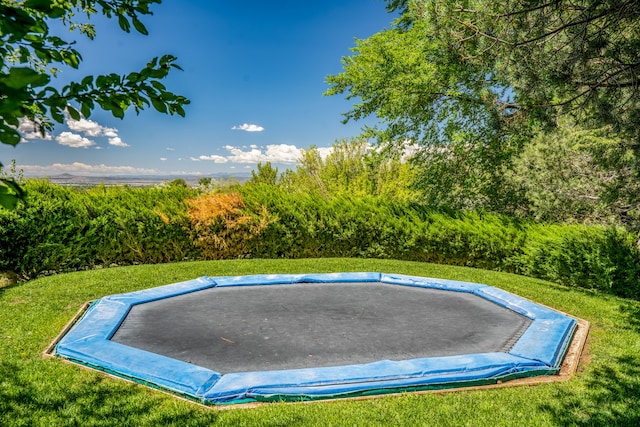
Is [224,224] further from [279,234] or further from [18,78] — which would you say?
[18,78]

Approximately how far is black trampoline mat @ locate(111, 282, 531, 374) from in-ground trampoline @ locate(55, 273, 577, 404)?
0.04 feet

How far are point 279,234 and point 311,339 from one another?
4.94m

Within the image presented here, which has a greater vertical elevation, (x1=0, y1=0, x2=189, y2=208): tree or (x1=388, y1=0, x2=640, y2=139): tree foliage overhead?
(x1=388, y1=0, x2=640, y2=139): tree foliage overhead

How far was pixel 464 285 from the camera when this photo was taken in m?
6.17

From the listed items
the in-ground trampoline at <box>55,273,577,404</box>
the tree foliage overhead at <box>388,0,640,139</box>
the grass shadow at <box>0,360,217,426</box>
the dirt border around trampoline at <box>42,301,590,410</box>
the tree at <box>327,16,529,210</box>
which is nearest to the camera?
the grass shadow at <box>0,360,217,426</box>

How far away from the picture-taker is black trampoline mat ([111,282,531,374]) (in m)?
3.70

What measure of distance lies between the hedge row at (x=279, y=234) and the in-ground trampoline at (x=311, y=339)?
8.18 feet

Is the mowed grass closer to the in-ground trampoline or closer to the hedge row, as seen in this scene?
the in-ground trampoline

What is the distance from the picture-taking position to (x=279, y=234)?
8875 mm

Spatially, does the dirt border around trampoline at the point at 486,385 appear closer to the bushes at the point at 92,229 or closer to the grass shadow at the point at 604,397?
the grass shadow at the point at 604,397

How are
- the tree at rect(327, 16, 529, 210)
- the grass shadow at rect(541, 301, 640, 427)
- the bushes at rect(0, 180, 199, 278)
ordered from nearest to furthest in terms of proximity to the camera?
the grass shadow at rect(541, 301, 640, 427) → the bushes at rect(0, 180, 199, 278) → the tree at rect(327, 16, 529, 210)

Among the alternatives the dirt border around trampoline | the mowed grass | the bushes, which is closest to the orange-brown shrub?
the bushes

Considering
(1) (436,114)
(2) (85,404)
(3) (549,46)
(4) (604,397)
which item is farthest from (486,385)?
(1) (436,114)

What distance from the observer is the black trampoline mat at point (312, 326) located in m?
3.70
